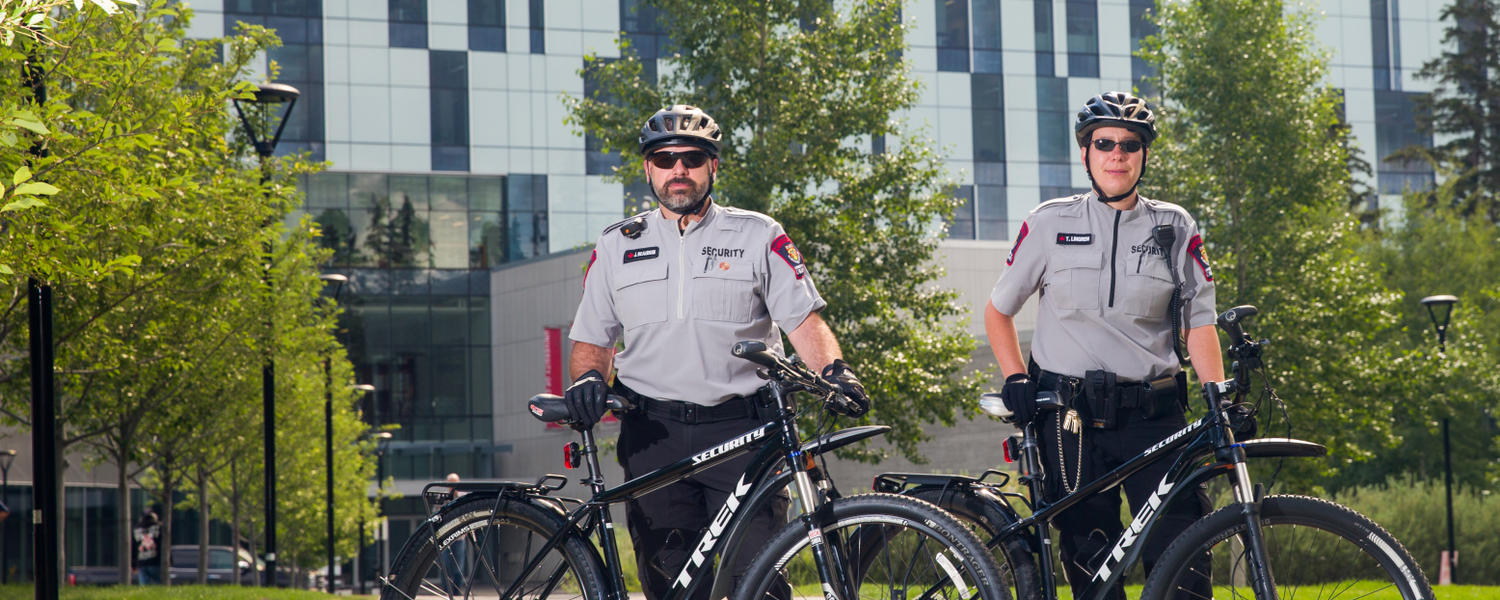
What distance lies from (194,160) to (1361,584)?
10.7 metres

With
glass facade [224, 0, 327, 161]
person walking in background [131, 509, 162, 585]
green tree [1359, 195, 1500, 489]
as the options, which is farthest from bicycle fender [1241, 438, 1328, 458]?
glass facade [224, 0, 327, 161]

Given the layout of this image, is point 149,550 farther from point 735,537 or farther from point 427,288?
point 735,537

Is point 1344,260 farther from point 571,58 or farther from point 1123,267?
point 571,58

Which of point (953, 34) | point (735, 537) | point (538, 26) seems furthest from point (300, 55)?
point (735, 537)

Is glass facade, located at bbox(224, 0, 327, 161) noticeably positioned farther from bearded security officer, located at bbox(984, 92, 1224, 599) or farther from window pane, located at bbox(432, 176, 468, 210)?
bearded security officer, located at bbox(984, 92, 1224, 599)

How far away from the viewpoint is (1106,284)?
538 cm

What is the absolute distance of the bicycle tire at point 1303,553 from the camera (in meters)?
4.23

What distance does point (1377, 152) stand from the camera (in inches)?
2371

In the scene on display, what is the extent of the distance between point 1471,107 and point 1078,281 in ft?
160

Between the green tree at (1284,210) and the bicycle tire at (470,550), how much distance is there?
18.5m

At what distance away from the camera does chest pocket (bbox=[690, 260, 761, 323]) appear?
5.49 m

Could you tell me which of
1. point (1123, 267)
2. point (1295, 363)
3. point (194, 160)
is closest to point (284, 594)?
point (194, 160)

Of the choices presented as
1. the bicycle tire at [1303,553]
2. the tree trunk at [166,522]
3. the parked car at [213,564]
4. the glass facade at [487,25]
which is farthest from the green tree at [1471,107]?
the bicycle tire at [1303,553]

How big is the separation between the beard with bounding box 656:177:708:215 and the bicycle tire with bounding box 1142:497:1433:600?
195 cm
